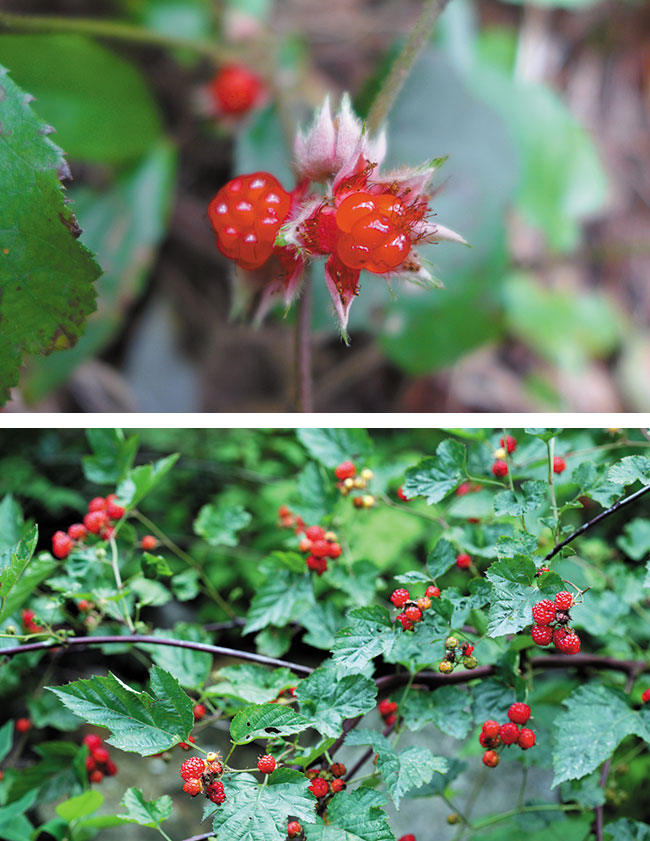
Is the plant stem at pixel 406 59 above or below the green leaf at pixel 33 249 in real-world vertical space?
above

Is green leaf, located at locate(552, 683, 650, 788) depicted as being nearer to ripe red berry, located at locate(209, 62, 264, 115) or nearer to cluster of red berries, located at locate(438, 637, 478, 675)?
cluster of red berries, located at locate(438, 637, 478, 675)

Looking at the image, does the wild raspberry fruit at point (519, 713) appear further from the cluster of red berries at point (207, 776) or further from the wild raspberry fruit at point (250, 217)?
the wild raspberry fruit at point (250, 217)

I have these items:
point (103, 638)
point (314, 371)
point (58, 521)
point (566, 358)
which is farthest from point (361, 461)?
point (566, 358)

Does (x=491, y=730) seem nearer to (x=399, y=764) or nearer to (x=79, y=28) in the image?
(x=399, y=764)

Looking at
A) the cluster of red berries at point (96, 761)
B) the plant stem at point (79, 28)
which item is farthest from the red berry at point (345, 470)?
the plant stem at point (79, 28)

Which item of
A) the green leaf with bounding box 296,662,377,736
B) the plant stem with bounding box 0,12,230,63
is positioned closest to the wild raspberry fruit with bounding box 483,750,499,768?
the green leaf with bounding box 296,662,377,736

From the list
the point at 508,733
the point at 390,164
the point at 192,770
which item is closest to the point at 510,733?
the point at 508,733
